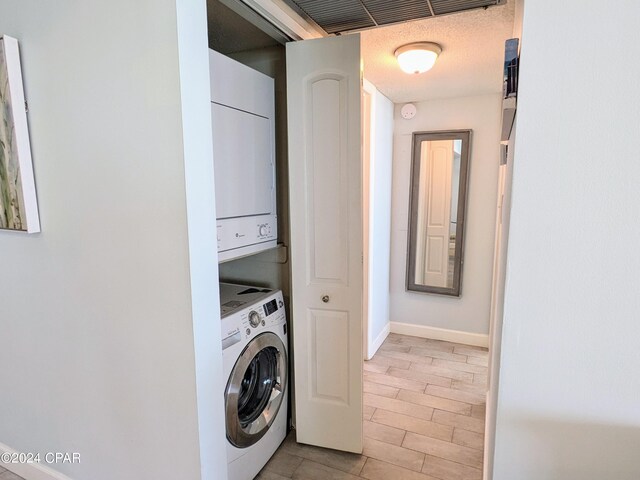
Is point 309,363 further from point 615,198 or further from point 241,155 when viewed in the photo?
point 615,198

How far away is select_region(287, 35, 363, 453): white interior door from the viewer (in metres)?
1.81

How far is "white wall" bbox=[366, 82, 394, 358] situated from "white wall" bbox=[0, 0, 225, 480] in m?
1.95

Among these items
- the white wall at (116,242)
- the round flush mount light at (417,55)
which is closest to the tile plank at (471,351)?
the round flush mount light at (417,55)

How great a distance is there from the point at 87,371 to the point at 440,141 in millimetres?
3141

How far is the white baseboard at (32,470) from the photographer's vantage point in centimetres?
173

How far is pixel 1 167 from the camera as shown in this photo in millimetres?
1508

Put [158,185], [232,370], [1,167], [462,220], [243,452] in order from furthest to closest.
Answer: [462,220], [243,452], [232,370], [1,167], [158,185]

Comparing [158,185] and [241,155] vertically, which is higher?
[241,155]

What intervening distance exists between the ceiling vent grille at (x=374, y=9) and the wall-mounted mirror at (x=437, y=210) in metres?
1.80

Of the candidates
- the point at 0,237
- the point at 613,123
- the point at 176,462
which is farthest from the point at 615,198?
the point at 0,237

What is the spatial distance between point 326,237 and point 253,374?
2.69 ft

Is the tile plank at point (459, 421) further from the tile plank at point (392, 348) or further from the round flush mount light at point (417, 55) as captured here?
the round flush mount light at point (417, 55)

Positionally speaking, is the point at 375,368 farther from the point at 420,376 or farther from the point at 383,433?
the point at 383,433

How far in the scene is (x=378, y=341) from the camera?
344cm
